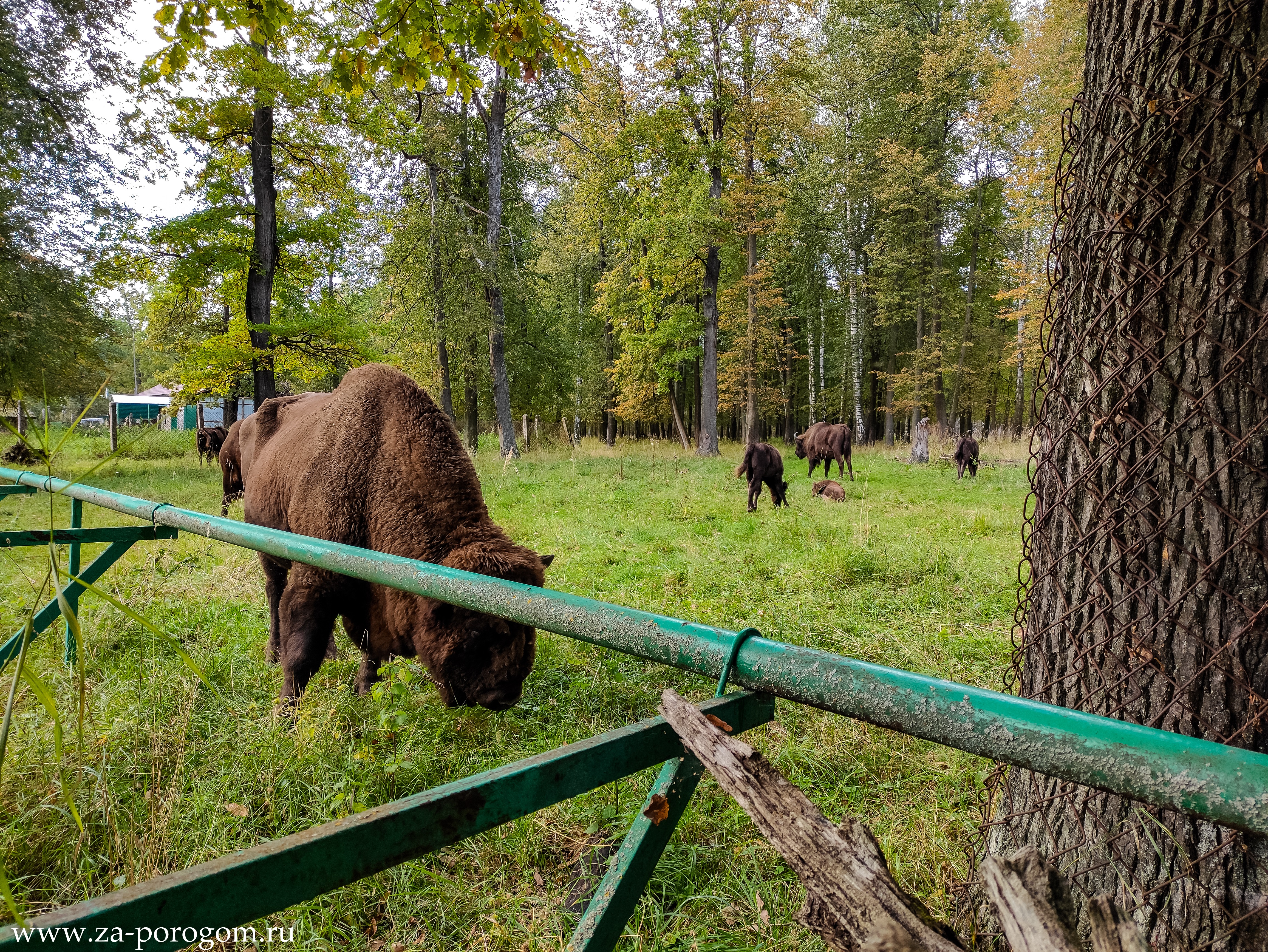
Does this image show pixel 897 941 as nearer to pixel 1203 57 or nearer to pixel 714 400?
pixel 1203 57

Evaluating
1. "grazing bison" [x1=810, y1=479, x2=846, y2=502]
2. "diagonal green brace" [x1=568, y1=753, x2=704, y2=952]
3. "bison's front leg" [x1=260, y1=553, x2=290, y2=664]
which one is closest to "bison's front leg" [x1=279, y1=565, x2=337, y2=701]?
"bison's front leg" [x1=260, y1=553, x2=290, y2=664]

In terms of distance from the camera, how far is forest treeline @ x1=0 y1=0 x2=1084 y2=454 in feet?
43.9

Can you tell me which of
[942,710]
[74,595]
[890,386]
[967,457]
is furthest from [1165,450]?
[890,386]

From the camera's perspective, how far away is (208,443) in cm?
1975

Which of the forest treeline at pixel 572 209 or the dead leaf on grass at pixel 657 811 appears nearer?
the dead leaf on grass at pixel 657 811

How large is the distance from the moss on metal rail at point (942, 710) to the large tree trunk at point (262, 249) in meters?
16.0

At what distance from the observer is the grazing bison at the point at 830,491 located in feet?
39.1

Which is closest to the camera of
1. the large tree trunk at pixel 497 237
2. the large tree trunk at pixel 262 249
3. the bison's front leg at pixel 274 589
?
the bison's front leg at pixel 274 589

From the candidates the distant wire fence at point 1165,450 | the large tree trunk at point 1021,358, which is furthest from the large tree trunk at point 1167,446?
the large tree trunk at point 1021,358

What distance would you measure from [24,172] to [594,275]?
2232cm

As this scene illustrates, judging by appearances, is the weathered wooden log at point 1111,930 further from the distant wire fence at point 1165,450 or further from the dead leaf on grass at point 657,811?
the distant wire fence at point 1165,450

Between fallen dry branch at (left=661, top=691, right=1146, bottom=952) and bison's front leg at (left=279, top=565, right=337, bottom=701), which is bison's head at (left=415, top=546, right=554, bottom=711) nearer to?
bison's front leg at (left=279, top=565, right=337, bottom=701)

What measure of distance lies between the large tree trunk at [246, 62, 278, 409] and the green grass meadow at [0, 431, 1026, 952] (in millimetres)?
8845

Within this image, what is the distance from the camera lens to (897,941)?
65 cm
